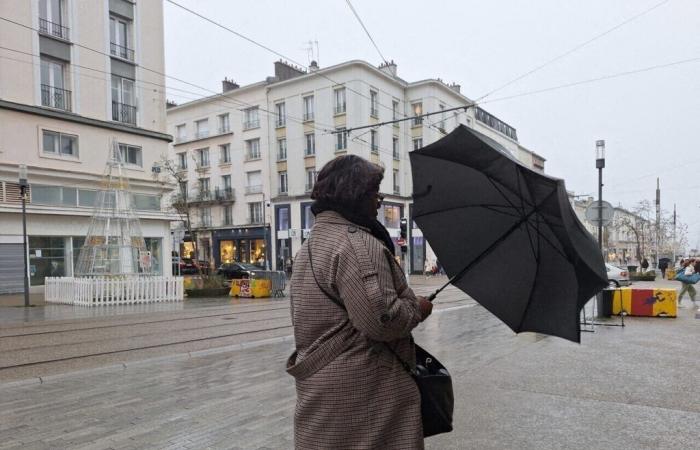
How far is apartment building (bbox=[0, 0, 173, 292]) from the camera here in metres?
21.4

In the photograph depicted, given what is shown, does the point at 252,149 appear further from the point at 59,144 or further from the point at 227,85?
the point at 59,144

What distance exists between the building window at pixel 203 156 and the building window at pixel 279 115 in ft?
27.0

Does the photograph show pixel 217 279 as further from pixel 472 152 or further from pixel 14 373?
pixel 472 152

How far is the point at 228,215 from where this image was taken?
1823 inches

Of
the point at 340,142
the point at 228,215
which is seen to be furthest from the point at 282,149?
the point at 228,215

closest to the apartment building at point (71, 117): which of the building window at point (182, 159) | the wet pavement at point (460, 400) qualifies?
the wet pavement at point (460, 400)

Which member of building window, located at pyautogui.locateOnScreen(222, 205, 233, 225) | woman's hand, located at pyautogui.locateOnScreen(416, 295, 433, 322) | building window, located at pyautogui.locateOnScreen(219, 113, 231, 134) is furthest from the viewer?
building window, located at pyautogui.locateOnScreen(222, 205, 233, 225)

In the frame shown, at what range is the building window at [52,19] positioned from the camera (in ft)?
74.9

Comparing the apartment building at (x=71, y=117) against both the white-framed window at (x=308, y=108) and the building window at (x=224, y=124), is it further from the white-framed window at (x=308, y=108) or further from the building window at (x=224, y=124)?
the building window at (x=224, y=124)

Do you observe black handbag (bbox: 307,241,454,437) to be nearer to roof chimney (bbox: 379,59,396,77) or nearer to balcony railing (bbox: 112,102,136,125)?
balcony railing (bbox: 112,102,136,125)

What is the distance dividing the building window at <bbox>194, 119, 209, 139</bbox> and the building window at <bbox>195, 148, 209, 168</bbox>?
1259 mm

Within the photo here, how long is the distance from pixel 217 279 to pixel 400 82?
26.4m

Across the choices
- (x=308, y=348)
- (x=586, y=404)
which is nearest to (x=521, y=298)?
(x=308, y=348)

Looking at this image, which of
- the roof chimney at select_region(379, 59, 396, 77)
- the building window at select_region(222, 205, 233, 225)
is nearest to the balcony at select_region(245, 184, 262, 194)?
the building window at select_region(222, 205, 233, 225)
